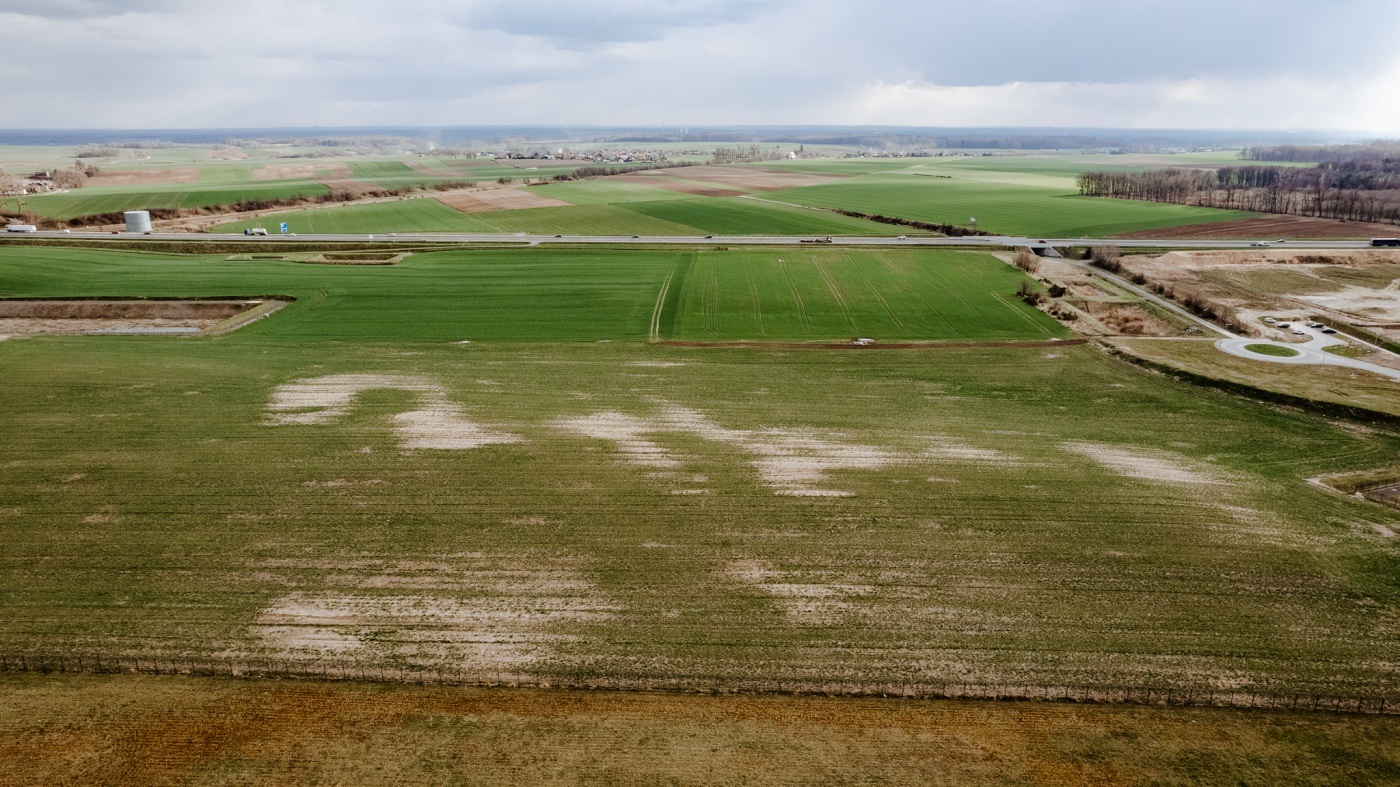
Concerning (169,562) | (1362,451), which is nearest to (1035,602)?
(1362,451)

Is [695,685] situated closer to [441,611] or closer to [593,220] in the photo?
[441,611]

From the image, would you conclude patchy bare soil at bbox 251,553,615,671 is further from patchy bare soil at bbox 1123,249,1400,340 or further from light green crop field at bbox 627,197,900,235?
light green crop field at bbox 627,197,900,235

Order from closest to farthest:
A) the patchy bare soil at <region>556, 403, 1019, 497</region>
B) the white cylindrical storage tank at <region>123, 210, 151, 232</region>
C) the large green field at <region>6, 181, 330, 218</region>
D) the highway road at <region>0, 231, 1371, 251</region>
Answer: the patchy bare soil at <region>556, 403, 1019, 497</region>, the highway road at <region>0, 231, 1371, 251</region>, the white cylindrical storage tank at <region>123, 210, 151, 232</region>, the large green field at <region>6, 181, 330, 218</region>

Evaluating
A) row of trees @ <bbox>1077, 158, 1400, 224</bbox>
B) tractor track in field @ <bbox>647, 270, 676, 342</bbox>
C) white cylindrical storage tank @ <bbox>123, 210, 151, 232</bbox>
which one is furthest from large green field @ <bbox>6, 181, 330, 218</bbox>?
row of trees @ <bbox>1077, 158, 1400, 224</bbox>

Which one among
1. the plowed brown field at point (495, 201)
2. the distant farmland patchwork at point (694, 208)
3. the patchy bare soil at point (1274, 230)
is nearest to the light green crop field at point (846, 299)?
the distant farmland patchwork at point (694, 208)

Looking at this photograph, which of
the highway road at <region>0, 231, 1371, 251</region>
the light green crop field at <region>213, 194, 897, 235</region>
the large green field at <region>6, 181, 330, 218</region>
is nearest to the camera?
the highway road at <region>0, 231, 1371, 251</region>

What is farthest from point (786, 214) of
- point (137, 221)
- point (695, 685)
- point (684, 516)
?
point (695, 685)
